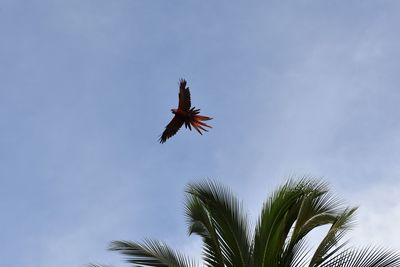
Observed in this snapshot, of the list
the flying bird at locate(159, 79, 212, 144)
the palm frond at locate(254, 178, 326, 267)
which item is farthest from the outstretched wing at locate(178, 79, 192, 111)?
the palm frond at locate(254, 178, 326, 267)

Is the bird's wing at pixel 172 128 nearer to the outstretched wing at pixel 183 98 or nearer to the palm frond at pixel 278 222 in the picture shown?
the outstretched wing at pixel 183 98

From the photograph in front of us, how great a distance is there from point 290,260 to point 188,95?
278 cm

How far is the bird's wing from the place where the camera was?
9594 millimetres

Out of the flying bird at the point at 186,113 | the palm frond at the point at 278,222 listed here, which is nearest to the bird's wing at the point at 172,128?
the flying bird at the point at 186,113

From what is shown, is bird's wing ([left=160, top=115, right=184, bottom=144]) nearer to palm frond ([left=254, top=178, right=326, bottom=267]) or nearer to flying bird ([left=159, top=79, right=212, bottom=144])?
flying bird ([left=159, top=79, right=212, bottom=144])

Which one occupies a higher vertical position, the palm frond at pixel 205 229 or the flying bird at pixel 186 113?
the flying bird at pixel 186 113

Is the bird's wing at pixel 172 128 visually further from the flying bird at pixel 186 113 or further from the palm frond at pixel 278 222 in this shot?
the palm frond at pixel 278 222

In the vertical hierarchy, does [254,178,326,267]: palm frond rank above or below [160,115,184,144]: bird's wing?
below

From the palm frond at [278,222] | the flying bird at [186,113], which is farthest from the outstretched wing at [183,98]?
the palm frond at [278,222]

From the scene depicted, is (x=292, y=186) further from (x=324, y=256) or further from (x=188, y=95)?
(x=188, y=95)

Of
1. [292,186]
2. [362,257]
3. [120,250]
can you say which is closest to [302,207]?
[292,186]

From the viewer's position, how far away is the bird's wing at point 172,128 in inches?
378

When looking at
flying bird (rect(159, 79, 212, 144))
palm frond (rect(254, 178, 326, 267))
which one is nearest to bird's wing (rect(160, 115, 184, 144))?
flying bird (rect(159, 79, 212, 144))

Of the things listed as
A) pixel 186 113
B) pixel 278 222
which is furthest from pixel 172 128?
pixel 278 222
